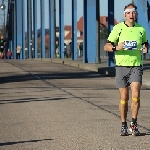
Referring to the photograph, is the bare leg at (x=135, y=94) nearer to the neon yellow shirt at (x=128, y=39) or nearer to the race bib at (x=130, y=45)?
the neon yellow shirt at (x=128, y=39)

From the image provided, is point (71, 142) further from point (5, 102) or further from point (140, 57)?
point (5, 102)

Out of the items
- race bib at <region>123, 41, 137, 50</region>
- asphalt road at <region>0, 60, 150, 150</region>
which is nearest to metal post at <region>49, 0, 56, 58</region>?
asphalt road at <region>0, 60, 150, 150</region>

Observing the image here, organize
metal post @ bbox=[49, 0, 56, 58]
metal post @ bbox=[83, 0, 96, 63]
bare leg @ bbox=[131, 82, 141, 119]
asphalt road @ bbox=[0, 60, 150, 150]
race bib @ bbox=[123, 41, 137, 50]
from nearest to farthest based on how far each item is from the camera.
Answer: asphalt road @ bbox=[0, 60, 150, 150], race bib @ bbox=[123, 41, 137, 50], bare leg @ bbox=[131, 82, 141, 119], metal post @ bbox=[83, 0, 96, 63], metal post @ bbox=[49, 0, 56, 58]

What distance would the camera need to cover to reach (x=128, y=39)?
30.4ft

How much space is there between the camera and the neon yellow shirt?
929 cm

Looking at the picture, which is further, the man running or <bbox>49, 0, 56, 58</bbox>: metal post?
<bbox>49, 0, 56, 58</bbox>: metal post

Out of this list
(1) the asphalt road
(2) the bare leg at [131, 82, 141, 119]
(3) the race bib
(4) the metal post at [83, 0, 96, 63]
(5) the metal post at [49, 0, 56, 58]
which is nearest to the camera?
(1) the asphalt road

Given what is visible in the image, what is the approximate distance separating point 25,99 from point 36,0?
5563 cm

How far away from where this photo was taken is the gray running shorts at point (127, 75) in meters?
9.31

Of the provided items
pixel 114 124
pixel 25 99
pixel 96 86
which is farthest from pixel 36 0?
pixel 114 124

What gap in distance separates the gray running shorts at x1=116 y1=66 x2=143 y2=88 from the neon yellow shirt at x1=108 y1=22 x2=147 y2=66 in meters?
0.07

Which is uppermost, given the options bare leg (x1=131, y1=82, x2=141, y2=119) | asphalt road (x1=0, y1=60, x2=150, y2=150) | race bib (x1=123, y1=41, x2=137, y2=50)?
race bib (x1=123, y1=41, x2=137, y2=50)

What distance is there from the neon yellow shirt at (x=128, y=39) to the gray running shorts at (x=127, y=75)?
0.23 feet

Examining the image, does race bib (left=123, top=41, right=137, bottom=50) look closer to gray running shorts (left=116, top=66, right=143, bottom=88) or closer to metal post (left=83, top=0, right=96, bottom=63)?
gray running shorts (left=116, top=66, right=143, bottom=88)
